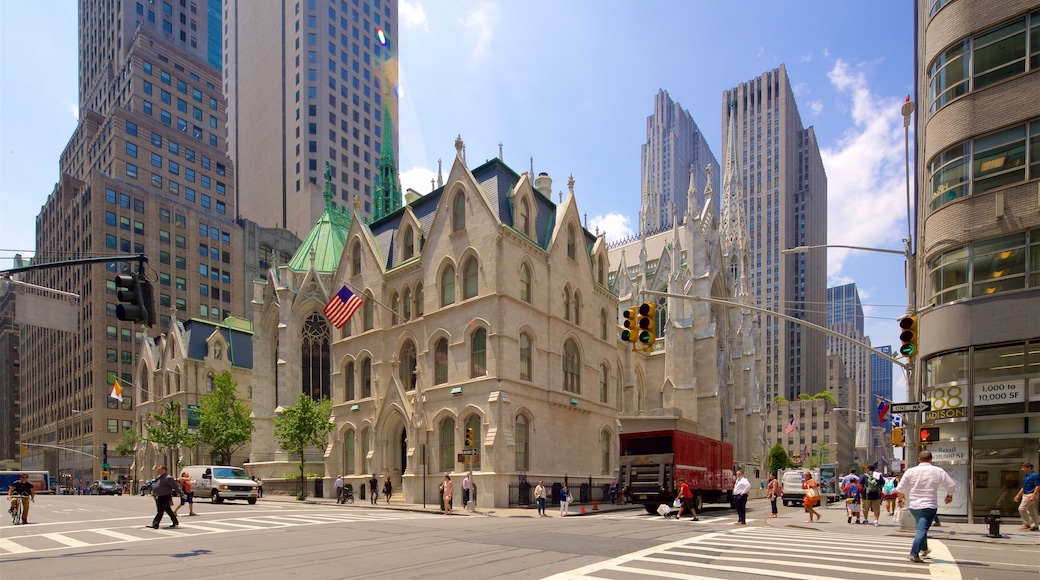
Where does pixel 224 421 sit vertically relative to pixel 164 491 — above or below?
below

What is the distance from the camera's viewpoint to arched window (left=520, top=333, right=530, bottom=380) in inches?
1348

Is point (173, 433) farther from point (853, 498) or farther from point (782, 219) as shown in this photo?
point (782, 219)

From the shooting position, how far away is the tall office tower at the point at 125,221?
8212cm

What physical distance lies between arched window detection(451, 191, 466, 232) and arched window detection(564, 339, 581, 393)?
29.2 feet

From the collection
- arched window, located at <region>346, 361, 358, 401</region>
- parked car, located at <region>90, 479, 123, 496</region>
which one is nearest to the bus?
parked car, located at <region>90, 479, 123, 496</region>

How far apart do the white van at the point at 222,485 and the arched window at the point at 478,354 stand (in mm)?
12406

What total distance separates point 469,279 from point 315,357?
18517 millimetres

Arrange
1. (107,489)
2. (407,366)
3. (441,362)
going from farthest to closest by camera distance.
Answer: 1. (107,489)
2. (407,366)
3. (441,362)

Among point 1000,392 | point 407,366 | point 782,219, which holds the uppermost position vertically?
point 782,219

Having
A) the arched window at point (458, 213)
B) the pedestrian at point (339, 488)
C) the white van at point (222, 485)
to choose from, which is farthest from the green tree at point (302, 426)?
the arched window at point (458, 213)

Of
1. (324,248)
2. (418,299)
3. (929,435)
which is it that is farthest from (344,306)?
(929,435)

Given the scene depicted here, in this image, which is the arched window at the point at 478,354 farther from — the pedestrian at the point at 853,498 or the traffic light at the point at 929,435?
the traffic light at the point at 929,435

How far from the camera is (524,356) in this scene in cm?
3456

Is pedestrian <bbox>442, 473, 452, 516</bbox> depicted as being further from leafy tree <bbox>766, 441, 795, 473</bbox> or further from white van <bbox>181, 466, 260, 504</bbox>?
leafy tree <bbox>766, 441, 795, 473</bbox>
